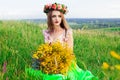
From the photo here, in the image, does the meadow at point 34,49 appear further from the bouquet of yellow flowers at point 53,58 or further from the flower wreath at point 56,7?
the flower wreath at point 56,7

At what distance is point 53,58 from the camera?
14.8 ft

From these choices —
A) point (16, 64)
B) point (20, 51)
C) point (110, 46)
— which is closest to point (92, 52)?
point (110, 46)

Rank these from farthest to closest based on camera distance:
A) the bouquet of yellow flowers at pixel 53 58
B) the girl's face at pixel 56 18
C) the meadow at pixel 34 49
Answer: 1. the meadow at pixel 34 49
2. the girl's face at pixel 56 18
3. the bouquet of yellow flowers at pixel 53 58

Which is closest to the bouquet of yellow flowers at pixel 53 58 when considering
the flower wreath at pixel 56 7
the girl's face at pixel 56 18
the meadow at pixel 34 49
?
the meadow at pixel 34 49

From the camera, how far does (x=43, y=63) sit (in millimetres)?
4457

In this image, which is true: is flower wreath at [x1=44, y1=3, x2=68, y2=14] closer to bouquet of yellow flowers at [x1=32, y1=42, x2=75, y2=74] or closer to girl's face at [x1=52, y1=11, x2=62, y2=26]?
girl's face at [x1=52, y1=11, x2=62, y2=26]

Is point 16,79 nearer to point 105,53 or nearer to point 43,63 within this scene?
point 43,63

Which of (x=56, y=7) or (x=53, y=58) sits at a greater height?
(x=56, y=7)

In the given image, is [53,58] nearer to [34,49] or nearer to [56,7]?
[56,7]

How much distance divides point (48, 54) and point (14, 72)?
1.85ft

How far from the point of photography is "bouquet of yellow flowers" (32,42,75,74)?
14.6ft

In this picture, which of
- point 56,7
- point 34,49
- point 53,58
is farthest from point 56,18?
point 34,49

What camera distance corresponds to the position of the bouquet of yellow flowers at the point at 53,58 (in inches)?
175

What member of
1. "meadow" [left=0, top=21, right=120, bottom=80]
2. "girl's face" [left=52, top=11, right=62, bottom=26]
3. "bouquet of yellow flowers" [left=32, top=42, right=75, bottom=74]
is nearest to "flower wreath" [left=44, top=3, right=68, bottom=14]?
"girl's face" [left=52, top=11, right=62, bottom=26]
